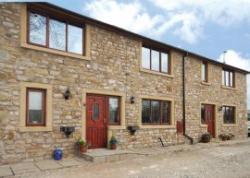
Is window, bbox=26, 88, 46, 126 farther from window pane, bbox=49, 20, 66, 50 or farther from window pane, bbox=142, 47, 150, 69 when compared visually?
window pane, bbox=142, 47, 150, 69

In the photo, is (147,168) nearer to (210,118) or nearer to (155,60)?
(155,60)

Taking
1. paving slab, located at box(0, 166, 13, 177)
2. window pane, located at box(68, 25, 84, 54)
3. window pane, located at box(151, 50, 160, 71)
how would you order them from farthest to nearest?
window pane, located at box(151, 50, 160, 71) → window pane, located at box(68, 25, 84, 54) → paving slab, located at box(0, 166, 13, 177)

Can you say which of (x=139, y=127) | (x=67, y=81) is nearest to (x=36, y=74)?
(x=67, y=81)

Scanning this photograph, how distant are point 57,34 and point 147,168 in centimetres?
573

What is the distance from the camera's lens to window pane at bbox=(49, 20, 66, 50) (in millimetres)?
10273

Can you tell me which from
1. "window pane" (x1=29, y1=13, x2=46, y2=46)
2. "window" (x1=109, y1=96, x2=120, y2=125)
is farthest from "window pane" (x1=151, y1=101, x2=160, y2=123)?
"window pane" (x1=29, y1=13, x2=46, y2=46)

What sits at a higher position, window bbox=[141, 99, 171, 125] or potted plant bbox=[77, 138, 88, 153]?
window bbox=[141, 99, 171, 125]

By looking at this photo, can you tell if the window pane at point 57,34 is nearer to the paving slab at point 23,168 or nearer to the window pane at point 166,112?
the paving slab at point 23,168

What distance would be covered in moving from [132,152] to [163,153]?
163 cm

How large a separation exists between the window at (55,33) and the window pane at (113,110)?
2.47 meters

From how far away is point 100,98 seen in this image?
11695mm

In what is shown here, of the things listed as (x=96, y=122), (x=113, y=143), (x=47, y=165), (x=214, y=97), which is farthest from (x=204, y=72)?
(x=47, y=165)

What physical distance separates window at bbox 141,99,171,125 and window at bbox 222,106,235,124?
20.2 ft

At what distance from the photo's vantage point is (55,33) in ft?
34.1
